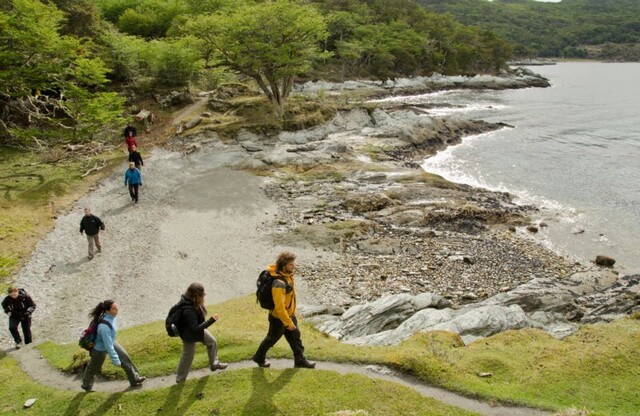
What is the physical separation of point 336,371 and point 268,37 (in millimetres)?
40084

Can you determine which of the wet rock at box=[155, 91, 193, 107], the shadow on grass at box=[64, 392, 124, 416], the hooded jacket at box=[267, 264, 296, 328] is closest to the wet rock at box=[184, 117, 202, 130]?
the wet rock at box=[155, 91, 193, 107]

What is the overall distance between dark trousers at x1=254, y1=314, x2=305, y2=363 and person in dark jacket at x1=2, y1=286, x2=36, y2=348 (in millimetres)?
8984

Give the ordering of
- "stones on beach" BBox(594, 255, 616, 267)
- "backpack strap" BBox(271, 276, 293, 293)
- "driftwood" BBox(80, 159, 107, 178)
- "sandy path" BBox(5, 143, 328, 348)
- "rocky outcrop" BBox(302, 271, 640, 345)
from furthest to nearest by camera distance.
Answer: "driftwood" BBox(80, 159, 107, 178) < "stones on beach" BBox(594, 255, 616, 267) < "sandy path" BBox(5, 143, 328, 348) < "rocky outcrop" BBox(302, 271, 640, 345) < "backpack strap" BBox(271, 276, 293, 293)

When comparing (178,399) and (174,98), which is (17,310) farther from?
(174,98)

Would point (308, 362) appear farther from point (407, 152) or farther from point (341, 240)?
point (407, 152)

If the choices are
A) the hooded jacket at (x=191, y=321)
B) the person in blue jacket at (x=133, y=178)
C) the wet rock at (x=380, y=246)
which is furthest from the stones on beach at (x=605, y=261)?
the person in blue jacket at (x=133, y=178)

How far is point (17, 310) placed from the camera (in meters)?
14.4

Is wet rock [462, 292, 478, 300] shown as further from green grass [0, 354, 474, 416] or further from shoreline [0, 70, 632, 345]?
green grass [0, 354, 474, 416]

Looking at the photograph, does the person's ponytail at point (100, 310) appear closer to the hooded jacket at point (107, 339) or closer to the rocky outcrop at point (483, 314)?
the hooded jacket at point (107, 339)

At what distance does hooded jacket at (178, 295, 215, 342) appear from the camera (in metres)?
10.0

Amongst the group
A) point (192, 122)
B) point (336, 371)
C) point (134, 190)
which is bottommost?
→ point (336, 371)

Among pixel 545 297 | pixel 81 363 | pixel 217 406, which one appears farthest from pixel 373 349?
pixel 545 297

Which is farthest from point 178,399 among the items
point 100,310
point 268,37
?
point 268,37

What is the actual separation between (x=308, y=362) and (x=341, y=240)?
50.8ft
